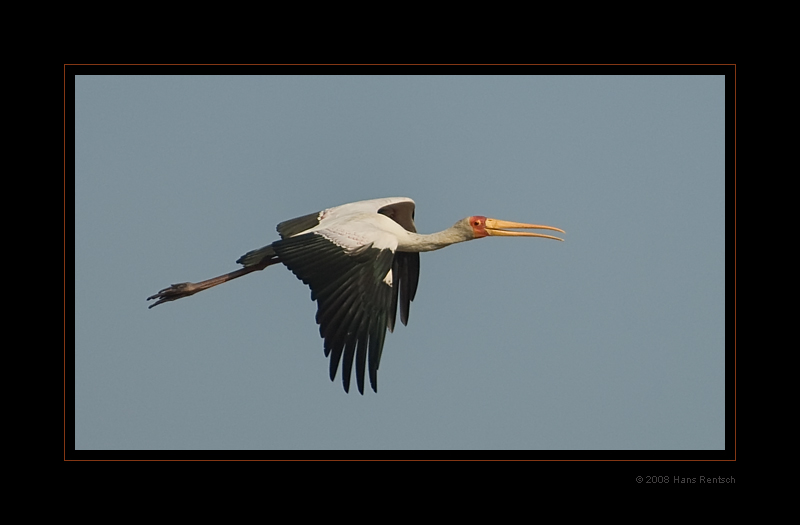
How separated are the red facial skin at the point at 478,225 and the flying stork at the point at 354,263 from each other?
13mm

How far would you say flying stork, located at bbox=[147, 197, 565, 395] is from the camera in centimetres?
1337

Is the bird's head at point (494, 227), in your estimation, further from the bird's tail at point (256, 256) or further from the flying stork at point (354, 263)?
the bird's tail at point (256, 256)

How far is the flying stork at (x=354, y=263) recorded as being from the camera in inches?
526

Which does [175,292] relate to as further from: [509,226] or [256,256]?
[509,226]

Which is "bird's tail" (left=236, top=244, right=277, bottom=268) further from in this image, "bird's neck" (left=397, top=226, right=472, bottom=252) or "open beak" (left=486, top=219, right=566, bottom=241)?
"open beak" (left=486, top=219, right=566, bottom=241)

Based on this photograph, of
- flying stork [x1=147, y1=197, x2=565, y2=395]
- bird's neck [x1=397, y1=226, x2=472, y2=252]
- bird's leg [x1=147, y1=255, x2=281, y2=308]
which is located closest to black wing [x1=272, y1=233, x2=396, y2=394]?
flying stork [x1=147, y1=197, x2=565, y2=395]

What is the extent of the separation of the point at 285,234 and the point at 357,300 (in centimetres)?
282

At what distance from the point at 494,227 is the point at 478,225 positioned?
256mm

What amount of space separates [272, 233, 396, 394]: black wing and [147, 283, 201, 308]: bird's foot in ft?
9.22

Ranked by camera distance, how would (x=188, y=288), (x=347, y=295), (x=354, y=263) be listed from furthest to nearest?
(x=188, y=288)
(x=354, y=263)
(x=347, y=295)

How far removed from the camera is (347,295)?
1346 centimetres

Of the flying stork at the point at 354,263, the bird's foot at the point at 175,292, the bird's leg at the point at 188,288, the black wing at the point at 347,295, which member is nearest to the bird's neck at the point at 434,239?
the flying stork at the point at 354,263

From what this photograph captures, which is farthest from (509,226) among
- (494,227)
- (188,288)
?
(188,288)
